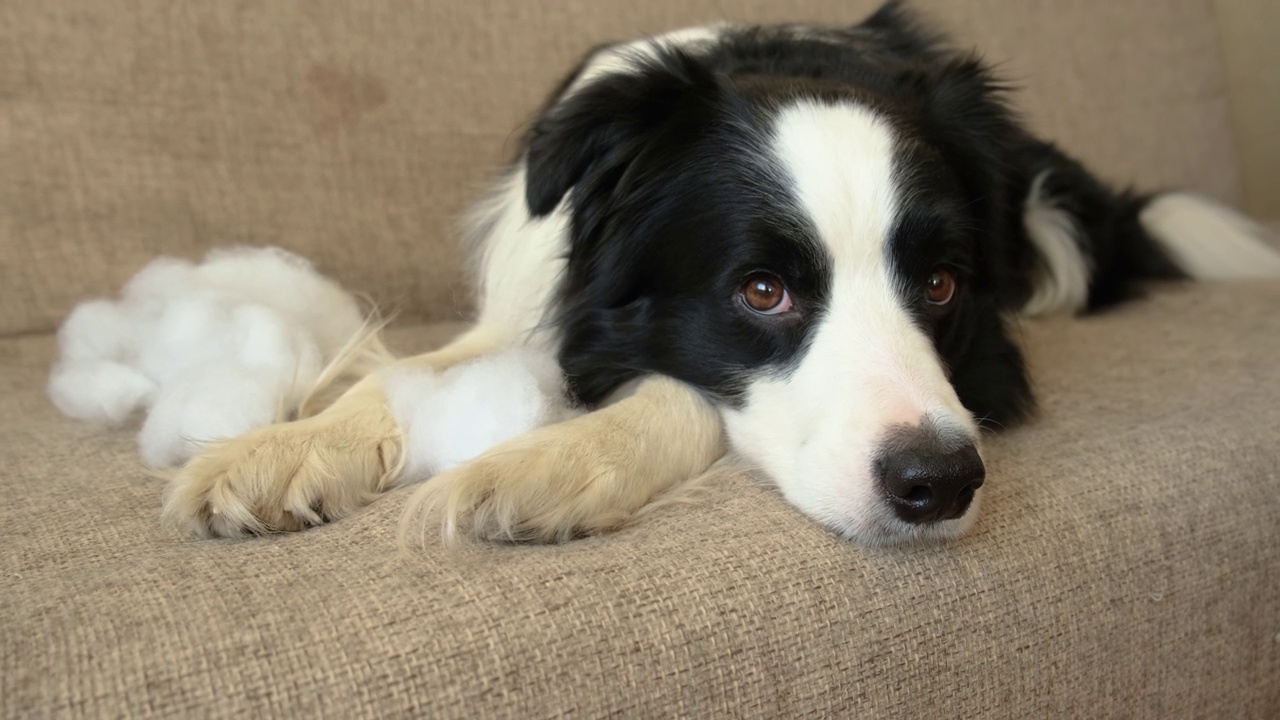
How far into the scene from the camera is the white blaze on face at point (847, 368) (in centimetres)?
112

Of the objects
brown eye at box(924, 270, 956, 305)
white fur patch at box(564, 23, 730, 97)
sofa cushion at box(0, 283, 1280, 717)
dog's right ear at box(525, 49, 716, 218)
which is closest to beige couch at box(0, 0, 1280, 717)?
sofa cushion at box(0, 283, 1280, 717)

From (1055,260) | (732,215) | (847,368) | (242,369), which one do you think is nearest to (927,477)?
(847,368)

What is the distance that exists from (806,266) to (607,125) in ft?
1.23

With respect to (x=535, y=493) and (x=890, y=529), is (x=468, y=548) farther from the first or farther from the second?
(x=890, y=529)

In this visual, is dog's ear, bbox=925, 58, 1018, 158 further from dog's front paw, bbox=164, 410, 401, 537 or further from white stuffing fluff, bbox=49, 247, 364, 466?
white stuffing fluff, bbox=49, 247, 364, 466

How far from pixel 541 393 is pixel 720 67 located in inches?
28.6

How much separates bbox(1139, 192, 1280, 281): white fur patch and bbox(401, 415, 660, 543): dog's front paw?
2.07 m

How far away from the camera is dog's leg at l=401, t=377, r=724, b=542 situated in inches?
43.9

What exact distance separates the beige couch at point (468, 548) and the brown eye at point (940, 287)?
0.24 metres

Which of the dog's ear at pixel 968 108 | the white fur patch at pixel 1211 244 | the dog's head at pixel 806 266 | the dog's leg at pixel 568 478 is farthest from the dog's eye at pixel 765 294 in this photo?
the white fur patch at pixel 1211 244

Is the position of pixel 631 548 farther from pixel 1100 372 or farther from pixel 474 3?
pixel 474 3

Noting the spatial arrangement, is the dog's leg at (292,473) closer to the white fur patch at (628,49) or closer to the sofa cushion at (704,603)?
the sofa cushion at (704,603)

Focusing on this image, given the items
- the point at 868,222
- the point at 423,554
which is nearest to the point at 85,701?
the point at 423,554

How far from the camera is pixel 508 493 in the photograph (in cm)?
112
